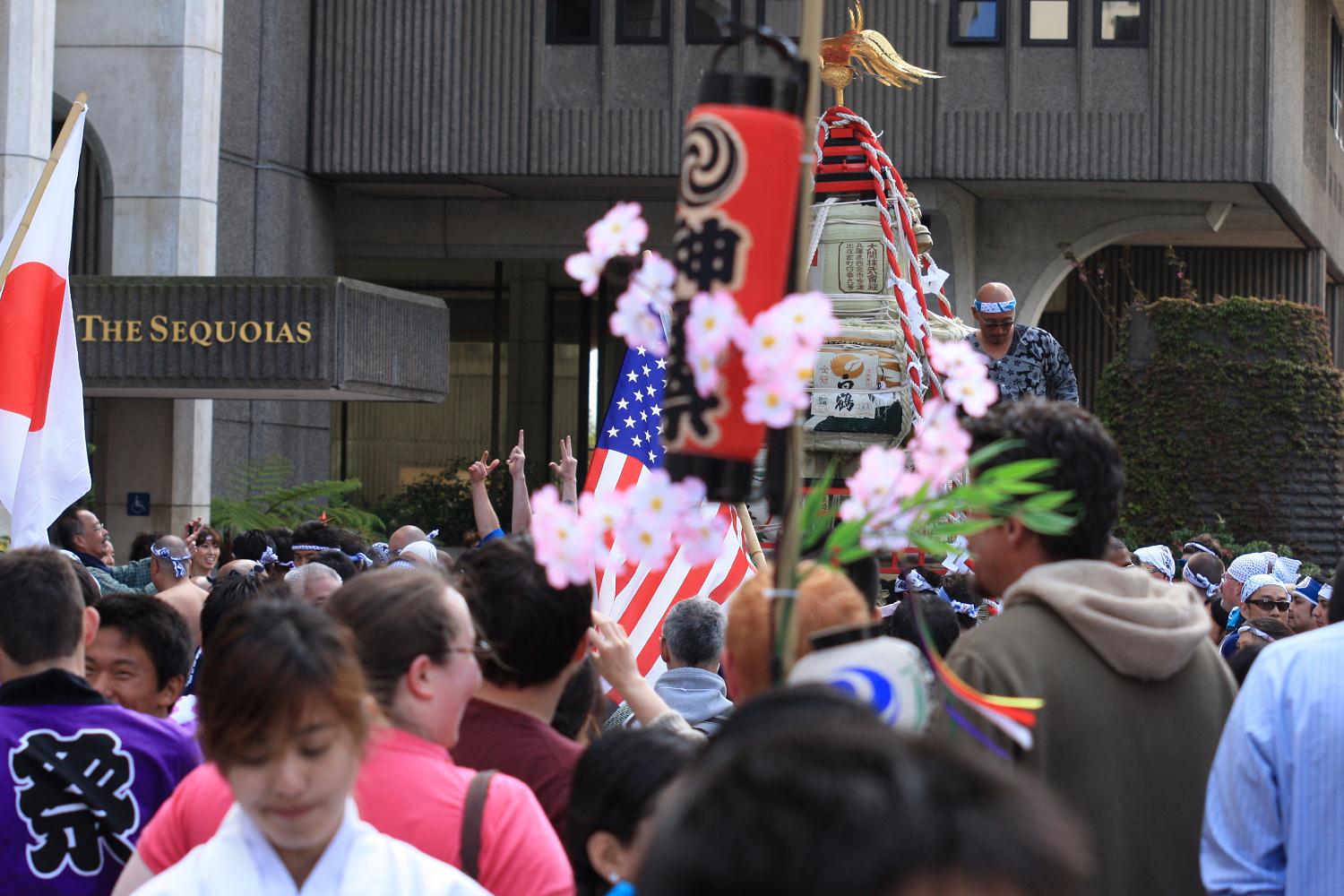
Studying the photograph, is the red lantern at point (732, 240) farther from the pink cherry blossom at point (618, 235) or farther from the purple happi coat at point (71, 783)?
the purple happi coat at point (71, 783)

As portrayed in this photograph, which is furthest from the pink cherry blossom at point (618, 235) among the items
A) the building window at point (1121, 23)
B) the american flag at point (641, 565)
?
the building window at point (1121, 23)

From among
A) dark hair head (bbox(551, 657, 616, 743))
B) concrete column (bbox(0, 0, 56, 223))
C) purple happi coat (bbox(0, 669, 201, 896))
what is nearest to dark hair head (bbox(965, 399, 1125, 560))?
dark hair head (bbox(551, 657, 616, 743))

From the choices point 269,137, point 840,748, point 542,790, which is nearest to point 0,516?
point 269,137

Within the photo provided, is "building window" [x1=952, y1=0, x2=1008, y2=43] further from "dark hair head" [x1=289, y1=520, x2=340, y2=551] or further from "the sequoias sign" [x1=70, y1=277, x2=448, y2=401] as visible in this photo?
"dark hair head" [x1=289, y1=520, x2=340, y2=551]

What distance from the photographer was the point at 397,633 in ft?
10.3

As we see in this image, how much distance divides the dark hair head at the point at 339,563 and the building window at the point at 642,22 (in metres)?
15.0

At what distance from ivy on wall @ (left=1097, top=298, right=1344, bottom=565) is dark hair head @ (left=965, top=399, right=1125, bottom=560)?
16093 mm

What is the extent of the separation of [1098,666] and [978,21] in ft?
62.5

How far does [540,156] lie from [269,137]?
3.27 metres

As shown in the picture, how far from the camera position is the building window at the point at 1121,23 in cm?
2064

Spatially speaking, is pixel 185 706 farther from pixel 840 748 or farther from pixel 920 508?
pixel 840 748

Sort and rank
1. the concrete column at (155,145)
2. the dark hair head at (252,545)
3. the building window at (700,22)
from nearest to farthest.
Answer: the dark hair head at (252,545), the concrete column at (155,145), the building window at (700,22)

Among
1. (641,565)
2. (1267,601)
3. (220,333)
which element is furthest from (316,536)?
(220,333)

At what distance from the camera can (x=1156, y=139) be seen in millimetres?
20391
